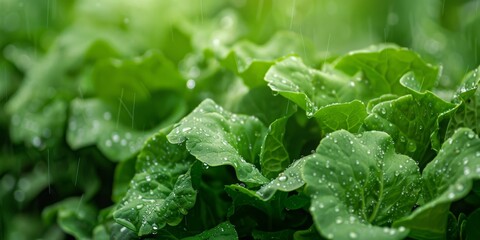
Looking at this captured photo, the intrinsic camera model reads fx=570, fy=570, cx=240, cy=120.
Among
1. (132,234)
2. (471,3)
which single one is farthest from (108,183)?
(471,3)

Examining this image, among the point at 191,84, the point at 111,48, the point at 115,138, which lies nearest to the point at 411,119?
the point at 191,84

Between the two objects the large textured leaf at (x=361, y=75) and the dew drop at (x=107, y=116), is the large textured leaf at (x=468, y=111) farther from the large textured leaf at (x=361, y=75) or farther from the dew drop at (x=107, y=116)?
the dew drop at (x=107, y=116)

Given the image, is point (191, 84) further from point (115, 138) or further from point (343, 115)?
point (343, 115)

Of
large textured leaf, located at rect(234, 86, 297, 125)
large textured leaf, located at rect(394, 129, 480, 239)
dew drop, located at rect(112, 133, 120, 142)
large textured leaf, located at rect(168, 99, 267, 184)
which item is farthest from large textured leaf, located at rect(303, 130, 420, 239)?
dew drop, located at rect(112, 133, 120, 142)

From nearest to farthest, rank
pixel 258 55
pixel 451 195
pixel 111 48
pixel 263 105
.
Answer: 1. pixel 451 195
2. pixel 263 105
3. pixel 258 55
4. pixel 111 48

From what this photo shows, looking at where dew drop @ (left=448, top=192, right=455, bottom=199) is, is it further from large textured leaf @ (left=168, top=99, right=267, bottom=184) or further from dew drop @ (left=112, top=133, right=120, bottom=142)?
dew drop @ (left=112, top=133, right=120, bottom=142)
